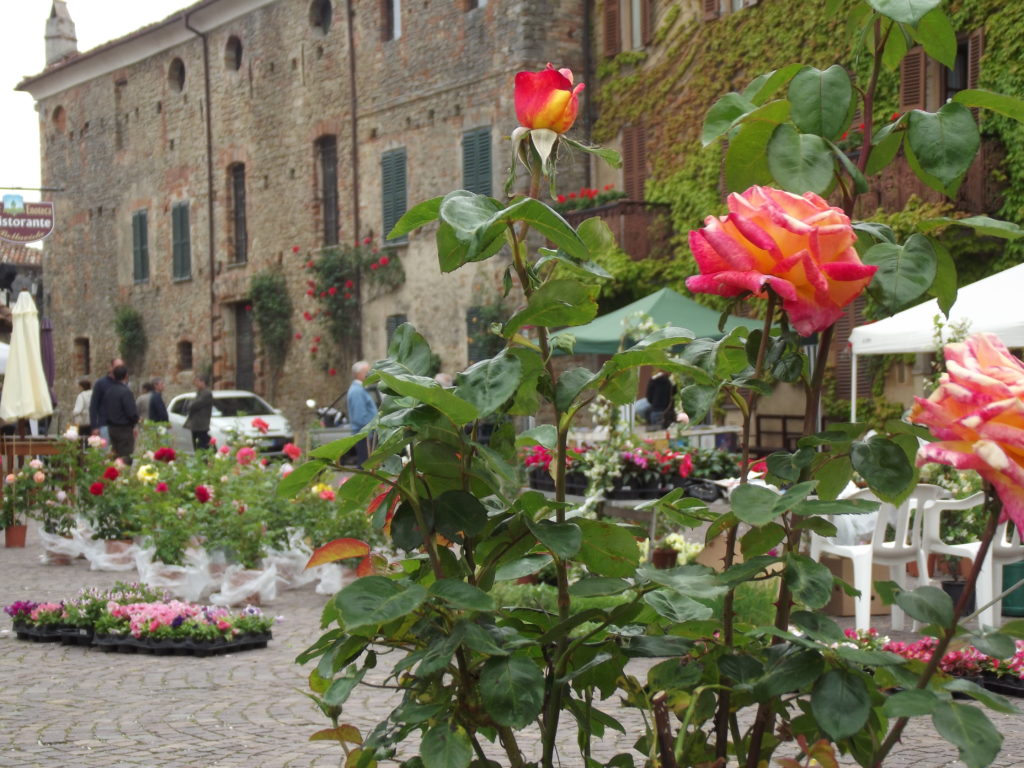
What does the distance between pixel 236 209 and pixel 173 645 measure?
2108cm

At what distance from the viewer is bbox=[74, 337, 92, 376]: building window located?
1260 inches

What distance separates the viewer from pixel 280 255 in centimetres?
2514

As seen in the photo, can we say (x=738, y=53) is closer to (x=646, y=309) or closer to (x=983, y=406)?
(x=646, y=309)

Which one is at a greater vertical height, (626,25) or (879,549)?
(626,25)

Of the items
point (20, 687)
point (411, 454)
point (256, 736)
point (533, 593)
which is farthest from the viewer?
point (533, 593)

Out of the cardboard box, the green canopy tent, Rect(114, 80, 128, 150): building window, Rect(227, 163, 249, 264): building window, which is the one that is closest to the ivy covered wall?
the green canopy tent

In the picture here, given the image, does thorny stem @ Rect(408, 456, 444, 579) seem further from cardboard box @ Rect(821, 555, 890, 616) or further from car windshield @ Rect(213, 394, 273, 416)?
car windshield @ Rect(213, 394, 273, 416)

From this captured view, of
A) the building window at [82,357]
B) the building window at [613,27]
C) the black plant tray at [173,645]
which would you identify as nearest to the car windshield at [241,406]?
the building window at [613,27]

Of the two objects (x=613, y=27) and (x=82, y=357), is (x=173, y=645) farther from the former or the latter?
(x=82, y=357)

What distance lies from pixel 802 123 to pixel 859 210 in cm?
1328

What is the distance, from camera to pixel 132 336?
96.7 ft

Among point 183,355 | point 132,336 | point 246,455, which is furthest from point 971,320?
point 132,336

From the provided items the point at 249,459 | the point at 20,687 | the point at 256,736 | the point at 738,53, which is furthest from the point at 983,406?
the point at 738,53

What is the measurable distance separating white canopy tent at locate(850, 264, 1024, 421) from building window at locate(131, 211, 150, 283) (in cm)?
2257
